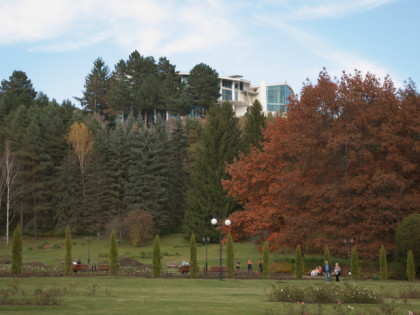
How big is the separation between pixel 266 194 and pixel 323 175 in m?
5.56

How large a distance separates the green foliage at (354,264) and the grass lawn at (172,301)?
23.6 ft

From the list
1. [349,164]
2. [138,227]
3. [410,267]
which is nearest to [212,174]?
[138,227]

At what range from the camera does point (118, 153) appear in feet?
194

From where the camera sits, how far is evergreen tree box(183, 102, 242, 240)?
49594 millimetres

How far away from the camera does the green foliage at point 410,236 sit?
2605 cm

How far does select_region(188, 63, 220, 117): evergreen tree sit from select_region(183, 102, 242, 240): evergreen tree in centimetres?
3147

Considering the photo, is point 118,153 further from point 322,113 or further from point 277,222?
point 322,113

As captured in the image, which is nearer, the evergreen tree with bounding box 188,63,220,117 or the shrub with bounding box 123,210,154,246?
the shrub with bounding box 123,210,154,246

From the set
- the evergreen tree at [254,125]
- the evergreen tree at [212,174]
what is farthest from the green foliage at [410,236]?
the evergreen tree at [254,125]

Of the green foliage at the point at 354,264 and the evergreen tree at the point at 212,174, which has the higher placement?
the evergreen tree at the point at 212,174

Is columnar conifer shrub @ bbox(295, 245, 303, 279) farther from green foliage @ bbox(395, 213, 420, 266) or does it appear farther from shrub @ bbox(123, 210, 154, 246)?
shrub @ bbox(123, 210, 154, 246)

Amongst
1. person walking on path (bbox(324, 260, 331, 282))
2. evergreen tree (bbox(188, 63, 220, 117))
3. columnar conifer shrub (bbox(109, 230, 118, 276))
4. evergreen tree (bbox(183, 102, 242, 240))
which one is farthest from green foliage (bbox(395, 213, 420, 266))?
evergreen tree (bbox(188, 63, 220, 117))

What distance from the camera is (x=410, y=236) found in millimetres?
26234

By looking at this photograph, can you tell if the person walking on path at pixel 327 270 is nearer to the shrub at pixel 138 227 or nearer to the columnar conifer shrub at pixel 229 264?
the columnar conifer shrub at pixel 229 264
